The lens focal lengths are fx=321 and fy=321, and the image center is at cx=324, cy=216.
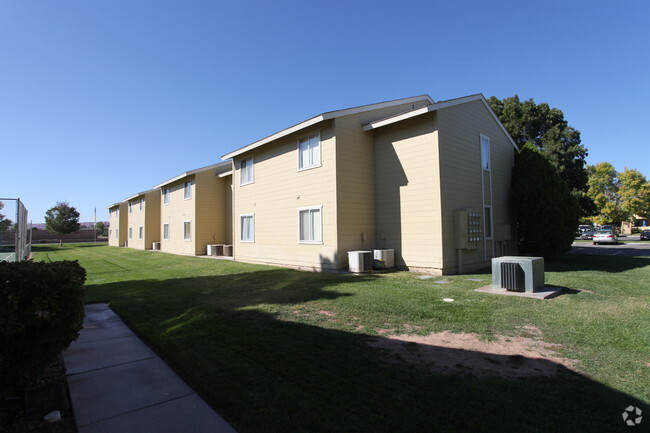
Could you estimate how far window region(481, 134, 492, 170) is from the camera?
1335 centimetres

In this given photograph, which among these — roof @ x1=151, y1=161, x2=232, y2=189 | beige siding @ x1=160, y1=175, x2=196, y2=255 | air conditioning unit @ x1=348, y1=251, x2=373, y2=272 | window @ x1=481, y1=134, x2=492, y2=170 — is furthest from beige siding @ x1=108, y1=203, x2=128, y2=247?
window @ x1=481, y1=134, x2=492, y2=170

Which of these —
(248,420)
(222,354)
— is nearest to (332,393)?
(248,420)

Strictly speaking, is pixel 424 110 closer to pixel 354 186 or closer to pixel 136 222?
pixel 354 186

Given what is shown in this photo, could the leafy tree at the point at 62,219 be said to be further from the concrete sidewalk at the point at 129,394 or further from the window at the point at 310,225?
the concrete sidewalk at the point at 129,394

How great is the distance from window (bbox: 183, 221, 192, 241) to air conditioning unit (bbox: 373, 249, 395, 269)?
1401 centimetres

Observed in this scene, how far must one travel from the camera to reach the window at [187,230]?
Answer: 20.9 meters

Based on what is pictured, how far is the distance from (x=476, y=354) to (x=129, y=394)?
3.93m

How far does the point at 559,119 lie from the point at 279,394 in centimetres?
2717

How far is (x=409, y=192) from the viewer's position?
11508 mm

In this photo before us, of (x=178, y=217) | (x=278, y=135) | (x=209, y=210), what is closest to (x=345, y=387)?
(x=278, y=135)

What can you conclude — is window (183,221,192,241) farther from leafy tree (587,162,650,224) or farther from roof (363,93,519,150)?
leafy tree (587,162,650,224)

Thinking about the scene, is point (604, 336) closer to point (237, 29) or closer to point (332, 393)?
point (332, 393)

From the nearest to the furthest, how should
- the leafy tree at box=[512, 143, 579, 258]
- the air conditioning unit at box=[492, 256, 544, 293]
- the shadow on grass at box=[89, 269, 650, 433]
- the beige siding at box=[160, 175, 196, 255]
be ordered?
the shadow on grass at box=[89, 269, 650, 433]
the air conditioning unit at box=[492, 256, 544, 293]
the leafy tree at box=[512, 143, 579, 258]
the beige siding at box=[160, 175, 196, 255]

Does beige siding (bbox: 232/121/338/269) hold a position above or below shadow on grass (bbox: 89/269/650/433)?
above
